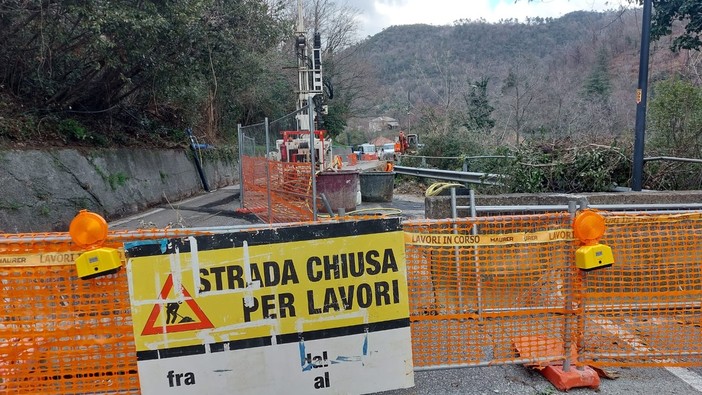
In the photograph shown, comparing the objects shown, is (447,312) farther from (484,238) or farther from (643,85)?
(643,85)

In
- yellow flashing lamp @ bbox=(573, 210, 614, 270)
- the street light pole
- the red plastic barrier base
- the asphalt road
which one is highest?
the street light pole

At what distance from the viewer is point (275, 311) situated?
2809 millimetres

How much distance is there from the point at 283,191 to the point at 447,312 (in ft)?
19.9

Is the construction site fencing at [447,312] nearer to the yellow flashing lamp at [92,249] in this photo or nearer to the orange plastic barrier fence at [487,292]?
the orange plastic barrier fence at [487,292]

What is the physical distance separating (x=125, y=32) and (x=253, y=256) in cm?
810

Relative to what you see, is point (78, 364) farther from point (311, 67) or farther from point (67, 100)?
point (311, 67)

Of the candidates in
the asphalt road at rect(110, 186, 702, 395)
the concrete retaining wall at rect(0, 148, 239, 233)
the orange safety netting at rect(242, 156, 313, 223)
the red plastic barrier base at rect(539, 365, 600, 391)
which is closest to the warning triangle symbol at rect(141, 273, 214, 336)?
the asphalt road at rect(110, 186, 702, 395)

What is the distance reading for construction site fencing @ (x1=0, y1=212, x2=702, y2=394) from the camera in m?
2.91

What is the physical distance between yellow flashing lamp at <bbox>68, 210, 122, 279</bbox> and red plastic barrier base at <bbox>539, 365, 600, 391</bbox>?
3.23 meters

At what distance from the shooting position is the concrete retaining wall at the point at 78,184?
8453 millimetres

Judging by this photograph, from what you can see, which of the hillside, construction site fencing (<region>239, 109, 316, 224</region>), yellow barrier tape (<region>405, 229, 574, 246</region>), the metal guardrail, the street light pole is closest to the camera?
yellow barrier tape (<region>405, 229, 574, 246</region>)

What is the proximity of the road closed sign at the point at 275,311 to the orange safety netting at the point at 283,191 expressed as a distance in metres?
5.31

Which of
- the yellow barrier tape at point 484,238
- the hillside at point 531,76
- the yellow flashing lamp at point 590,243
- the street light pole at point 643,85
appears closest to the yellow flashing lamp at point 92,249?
the yellow barrier tape at point 484,238

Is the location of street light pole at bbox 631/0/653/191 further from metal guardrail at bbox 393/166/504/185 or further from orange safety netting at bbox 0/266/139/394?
orange safety netting at bbox 0/266/139/394
